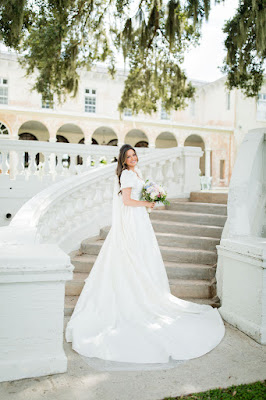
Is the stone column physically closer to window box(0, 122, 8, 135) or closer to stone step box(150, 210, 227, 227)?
window box(0, 122, 8, 135)

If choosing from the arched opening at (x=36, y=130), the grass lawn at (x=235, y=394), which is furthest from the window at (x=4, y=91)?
the grass lawn at (x=235, y=394)

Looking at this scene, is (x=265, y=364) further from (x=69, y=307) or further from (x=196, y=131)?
(x=196, y=131)

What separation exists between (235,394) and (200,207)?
399cm

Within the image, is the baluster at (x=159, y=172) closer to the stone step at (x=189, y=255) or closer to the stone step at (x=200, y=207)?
the stone step at (x=200, y=207)

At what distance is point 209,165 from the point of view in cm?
2264

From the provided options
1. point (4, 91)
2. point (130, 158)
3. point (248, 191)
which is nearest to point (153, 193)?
point (130, 158)

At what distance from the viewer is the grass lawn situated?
2288mm

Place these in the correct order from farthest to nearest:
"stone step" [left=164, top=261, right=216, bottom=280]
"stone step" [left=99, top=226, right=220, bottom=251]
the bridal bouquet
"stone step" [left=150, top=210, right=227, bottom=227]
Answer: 1. "stone step" [left=150, top=210, right=227, bottom=227]
2. "stone step" [left=99, top=226, right=220, bottom=251]
3. "stone step" [left=164, top=261, right=216, bottom=280]
4. the bridal bouquet

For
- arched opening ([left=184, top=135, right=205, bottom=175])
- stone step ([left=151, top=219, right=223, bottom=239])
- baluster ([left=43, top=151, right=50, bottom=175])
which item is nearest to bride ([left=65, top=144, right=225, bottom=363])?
stone step ([left=151, top=219, right=223, bottom=239])

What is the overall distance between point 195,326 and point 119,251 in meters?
1.06

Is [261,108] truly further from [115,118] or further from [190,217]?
[190,217]

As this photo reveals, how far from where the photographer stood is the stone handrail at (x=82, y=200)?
3.77 m

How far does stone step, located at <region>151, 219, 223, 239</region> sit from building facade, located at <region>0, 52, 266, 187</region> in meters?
13.2

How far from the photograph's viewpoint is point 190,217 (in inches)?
225
